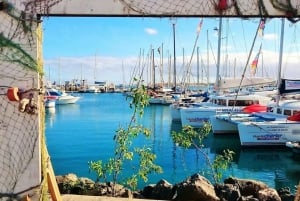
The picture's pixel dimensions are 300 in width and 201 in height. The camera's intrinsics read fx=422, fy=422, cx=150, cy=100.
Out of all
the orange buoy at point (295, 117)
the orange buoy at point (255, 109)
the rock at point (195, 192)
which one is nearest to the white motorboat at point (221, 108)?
the orange buoy at point (255, 109)

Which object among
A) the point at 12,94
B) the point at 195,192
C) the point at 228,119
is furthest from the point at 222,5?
the point at 228,119

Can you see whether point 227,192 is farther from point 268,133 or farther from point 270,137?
point 270,137

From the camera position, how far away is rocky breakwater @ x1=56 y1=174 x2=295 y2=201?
9000 millimetres

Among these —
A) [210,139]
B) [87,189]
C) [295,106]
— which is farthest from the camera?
[210,139]

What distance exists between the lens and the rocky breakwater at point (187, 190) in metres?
9.00

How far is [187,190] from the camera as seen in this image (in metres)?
9.04

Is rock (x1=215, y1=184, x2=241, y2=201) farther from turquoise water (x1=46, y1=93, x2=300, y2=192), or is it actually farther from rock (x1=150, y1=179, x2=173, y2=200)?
turquoise water (x1=46, y1=93, x2=300, y2=192)

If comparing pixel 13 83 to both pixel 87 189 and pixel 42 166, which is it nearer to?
pixel 42 166

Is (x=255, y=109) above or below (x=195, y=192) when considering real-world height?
above

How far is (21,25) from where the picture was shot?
4.27 metres

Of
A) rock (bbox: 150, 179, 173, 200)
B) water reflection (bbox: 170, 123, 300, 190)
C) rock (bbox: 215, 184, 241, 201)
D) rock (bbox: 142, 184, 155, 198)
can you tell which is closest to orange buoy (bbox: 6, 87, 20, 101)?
rock (bbox: 150, 179, 173, 200)

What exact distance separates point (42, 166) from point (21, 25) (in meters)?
1.48

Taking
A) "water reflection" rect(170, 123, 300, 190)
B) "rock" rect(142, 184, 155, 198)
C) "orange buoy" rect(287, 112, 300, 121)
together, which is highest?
"orange buoy" rect(287, 112, 300, 121)

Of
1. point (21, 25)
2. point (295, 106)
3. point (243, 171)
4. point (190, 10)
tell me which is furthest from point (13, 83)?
point (295, 106)
